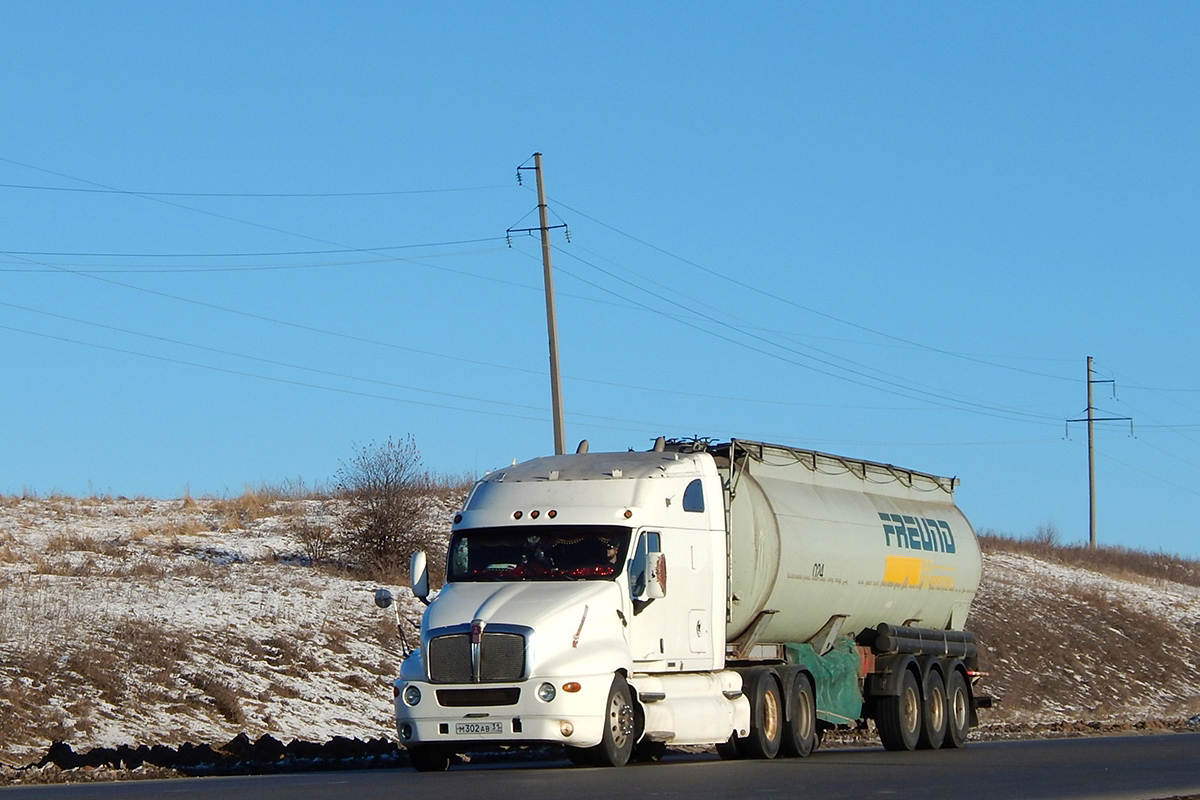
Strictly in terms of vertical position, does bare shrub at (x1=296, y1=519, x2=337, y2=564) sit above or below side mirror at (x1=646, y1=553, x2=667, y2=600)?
below

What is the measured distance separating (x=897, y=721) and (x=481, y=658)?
9.30 meters

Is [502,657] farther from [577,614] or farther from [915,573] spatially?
[915,573]

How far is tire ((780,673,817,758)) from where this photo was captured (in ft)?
72.6

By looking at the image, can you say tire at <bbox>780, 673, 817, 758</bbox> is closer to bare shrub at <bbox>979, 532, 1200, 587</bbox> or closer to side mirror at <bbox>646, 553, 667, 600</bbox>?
side mirror at <bbox>646, 553, 667, 600</bbox>

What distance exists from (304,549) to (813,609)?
82.7ft

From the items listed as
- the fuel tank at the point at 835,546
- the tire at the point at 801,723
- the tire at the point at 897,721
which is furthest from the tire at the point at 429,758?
the tire at the point at 897,721

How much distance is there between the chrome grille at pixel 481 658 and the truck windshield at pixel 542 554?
1303mm

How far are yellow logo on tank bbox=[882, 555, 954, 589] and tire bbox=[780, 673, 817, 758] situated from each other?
3126mm

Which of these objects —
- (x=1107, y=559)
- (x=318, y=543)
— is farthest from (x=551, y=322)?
(x=1107, y=559)

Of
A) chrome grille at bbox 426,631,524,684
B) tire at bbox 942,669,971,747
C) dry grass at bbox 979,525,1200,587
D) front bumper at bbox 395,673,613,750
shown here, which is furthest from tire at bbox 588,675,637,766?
dry grass at bbox 979,525,1200,587

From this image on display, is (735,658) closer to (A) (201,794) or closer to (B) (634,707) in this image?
(B) (634,707)

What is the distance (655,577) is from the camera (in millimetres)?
19359

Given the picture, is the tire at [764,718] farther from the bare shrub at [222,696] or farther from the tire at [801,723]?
the bare shrub at [222,696]

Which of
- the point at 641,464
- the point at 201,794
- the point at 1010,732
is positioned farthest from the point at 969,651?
the point at 201,794
